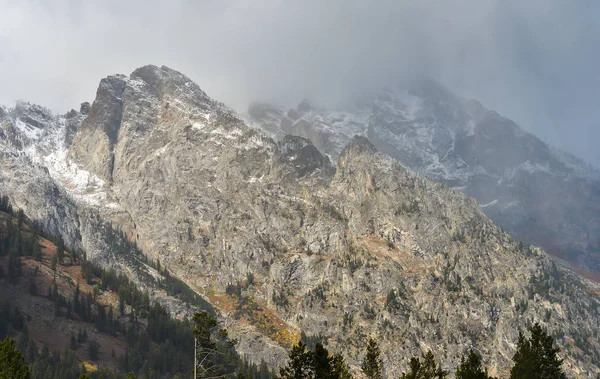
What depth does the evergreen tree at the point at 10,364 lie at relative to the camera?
57.6 m

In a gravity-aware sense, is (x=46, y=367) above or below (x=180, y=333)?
below

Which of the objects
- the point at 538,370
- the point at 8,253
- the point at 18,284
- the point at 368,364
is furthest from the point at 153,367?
the point at 538,370

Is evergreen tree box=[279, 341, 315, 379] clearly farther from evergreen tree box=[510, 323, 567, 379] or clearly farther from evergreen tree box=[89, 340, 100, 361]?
evergreen tree box=[89, 340, 100, 361]

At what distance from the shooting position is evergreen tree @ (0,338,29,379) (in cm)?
5756

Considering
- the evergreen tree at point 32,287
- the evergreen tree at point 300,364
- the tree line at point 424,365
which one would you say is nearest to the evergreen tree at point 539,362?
the tree line at point 424,365

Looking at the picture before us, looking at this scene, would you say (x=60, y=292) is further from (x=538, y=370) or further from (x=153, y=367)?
(x=538, y=370)

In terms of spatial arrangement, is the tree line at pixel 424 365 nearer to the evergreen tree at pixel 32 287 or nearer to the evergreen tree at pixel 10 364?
the evergreen tree at pixel 10 364

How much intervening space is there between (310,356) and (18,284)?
150 meters

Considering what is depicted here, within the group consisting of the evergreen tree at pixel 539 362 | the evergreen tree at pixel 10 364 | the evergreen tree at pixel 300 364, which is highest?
the evergreen tree at pixel 539 362

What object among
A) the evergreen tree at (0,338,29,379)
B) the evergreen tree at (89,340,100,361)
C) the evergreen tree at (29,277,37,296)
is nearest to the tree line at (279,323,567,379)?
the evergreen tree at (0,338,29,379)

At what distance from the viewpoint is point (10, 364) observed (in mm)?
58656

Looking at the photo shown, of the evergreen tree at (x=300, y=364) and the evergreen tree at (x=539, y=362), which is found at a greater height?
the evergreen tree at (x=539, y=362)

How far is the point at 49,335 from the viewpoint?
161m

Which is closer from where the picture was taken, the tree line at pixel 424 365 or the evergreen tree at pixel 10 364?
the evergreen tree at pixel 10 364
